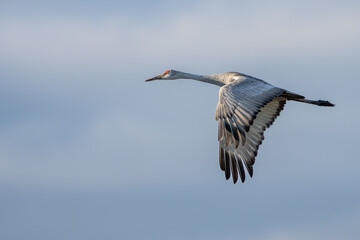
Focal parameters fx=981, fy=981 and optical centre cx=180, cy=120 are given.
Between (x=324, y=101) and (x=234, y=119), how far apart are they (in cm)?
477

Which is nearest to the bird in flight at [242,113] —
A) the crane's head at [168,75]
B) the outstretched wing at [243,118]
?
the outstretched wing at [243,118]

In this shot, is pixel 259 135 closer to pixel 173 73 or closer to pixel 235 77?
pixel 235 77

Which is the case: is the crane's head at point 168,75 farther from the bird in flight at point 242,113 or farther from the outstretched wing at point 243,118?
the outstretched wing at point 243,118

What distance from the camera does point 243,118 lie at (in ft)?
76.3

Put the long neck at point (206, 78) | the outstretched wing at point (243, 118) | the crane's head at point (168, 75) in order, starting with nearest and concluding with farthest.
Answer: the outstretched wing at point (243, 118), the long neck at point (206, 78), the crane's head at point (168, 75)

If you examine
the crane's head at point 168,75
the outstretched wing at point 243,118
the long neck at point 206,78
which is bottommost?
the outstretched wing at point 243,118

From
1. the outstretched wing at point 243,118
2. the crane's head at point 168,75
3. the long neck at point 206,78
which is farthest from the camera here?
the crane's head at point 168,75

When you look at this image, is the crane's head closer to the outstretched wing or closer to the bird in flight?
Result: the bird in flight

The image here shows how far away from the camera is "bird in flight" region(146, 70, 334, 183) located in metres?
23.3

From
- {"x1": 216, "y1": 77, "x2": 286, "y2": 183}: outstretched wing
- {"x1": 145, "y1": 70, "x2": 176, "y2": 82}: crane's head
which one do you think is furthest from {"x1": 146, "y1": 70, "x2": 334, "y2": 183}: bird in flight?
{"x1": 145, "y1": 70, "x2": 176, "y2": 82}: crane's head

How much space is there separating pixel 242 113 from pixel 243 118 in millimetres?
129

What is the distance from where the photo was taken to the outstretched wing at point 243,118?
76.5ft

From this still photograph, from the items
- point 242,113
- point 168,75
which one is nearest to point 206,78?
point 168,75

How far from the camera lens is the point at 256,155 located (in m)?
25.7
